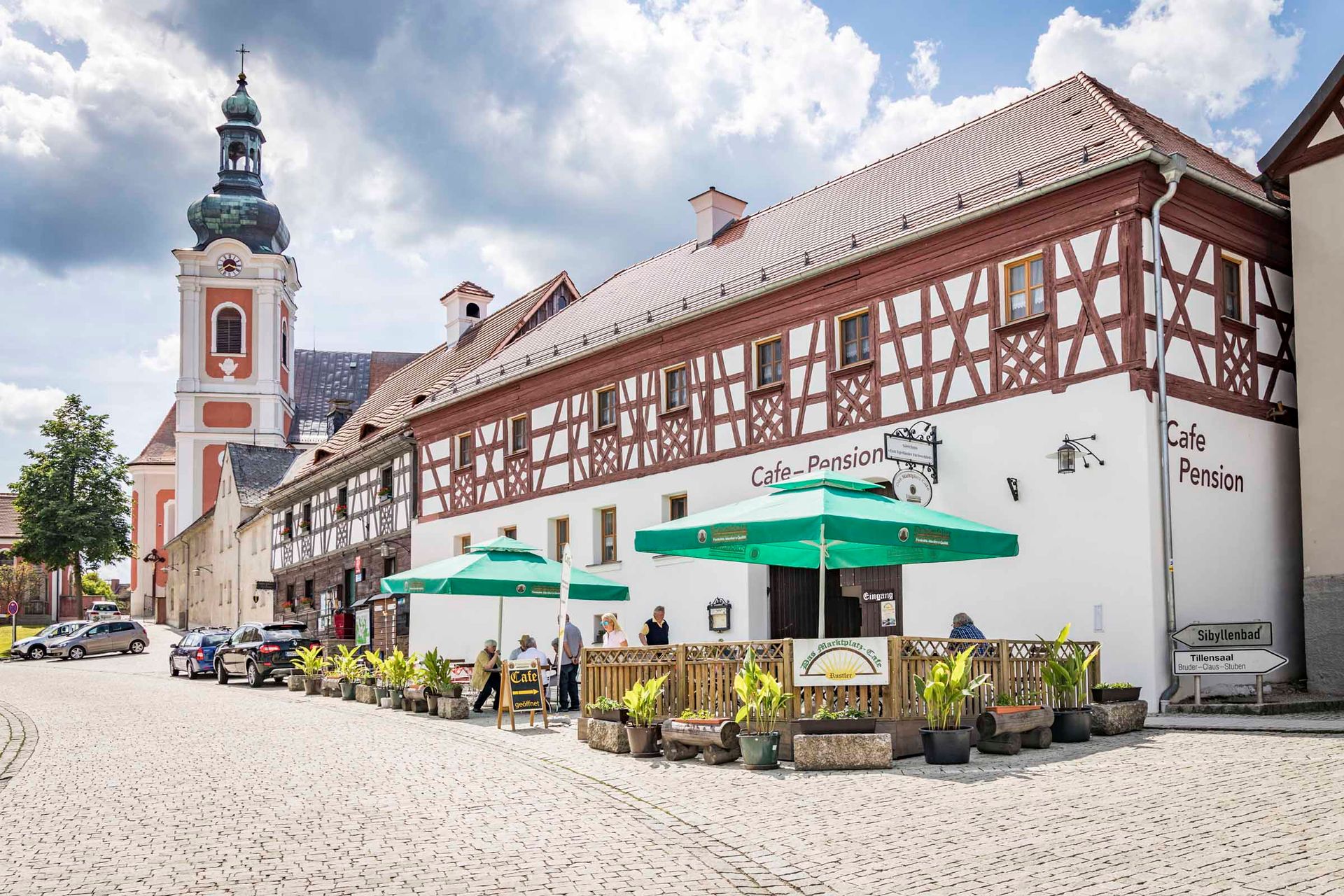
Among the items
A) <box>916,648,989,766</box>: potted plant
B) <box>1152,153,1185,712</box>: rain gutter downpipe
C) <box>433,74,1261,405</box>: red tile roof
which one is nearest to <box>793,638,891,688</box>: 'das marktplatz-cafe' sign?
<box>916,648,989,766</box>: potted plant

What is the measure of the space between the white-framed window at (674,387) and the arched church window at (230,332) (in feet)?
179

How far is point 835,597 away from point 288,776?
11.6m

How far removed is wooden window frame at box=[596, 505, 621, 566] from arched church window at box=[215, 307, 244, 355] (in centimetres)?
5307

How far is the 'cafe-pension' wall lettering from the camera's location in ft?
54.9

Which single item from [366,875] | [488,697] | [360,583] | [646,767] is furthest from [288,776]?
[360,583]

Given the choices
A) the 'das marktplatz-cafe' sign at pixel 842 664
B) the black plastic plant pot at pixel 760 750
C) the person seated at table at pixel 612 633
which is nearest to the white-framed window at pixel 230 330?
the person seated at table at pixel 612 633

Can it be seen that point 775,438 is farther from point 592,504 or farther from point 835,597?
point 592,504

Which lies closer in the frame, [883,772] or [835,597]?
[883,772]

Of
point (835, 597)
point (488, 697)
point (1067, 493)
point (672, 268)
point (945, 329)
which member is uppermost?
point (672, 268)

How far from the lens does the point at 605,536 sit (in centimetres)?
2581

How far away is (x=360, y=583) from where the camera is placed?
120ft

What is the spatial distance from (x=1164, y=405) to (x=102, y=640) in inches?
1693

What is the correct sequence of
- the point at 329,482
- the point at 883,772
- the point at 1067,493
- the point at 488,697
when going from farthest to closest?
the point at 329,482
the point at 488,697
the point at 1067,493
the point at 883,772

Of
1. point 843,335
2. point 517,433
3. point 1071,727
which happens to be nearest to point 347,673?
Result: point 517,433
